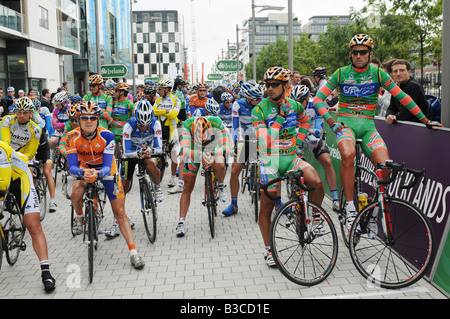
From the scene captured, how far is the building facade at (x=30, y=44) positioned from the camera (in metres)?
27.0

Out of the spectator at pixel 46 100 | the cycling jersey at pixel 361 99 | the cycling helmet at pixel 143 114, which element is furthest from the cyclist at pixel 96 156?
the spectator at pixel 46 100

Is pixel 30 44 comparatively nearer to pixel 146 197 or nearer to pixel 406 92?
pixel 146 197

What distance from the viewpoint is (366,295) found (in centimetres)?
456

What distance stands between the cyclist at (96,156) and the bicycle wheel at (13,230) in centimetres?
72

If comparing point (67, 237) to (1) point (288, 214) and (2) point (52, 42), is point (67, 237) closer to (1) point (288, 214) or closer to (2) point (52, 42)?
(1) point (288, 214)

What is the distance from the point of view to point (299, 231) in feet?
16.5

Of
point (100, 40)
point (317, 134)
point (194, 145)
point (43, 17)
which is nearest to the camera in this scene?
point (194, 145)

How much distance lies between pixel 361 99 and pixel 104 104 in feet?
22.3

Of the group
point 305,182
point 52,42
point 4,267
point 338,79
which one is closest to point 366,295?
point 305,182

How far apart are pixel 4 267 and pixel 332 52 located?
28.8m

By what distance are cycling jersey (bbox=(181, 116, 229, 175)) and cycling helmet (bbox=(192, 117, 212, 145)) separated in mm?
65

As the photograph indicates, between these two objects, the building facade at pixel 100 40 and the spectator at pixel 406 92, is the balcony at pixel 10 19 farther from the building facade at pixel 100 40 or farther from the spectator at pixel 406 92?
the spectator at pixel 406 92

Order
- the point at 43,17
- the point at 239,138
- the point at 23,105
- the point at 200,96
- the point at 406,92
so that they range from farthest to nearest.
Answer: the point at 43,17
the point at 200,96
the point at 239,138
the point at 23,105
the point at 406,92

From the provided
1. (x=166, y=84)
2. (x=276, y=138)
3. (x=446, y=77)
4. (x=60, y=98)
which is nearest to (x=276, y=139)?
Answer: (x=276, y=138)
